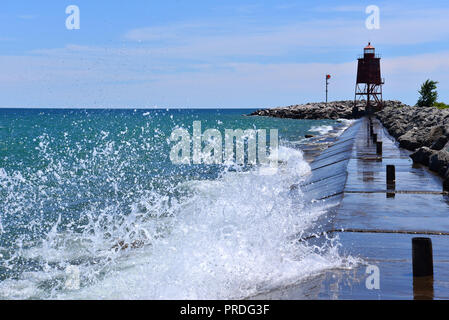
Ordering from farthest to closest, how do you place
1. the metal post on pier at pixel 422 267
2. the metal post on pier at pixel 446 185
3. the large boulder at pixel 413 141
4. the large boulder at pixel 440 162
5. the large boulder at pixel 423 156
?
the large boulder at pixel 413 141, the large boulder at pixel 423 156, the large boulder at pixel 440 162, the metal post on pier at pixel 446 185, the metal post on pier at pixel 422 267

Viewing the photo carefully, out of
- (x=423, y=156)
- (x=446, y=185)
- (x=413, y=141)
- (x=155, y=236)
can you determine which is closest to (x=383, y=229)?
(x=446, y=185)

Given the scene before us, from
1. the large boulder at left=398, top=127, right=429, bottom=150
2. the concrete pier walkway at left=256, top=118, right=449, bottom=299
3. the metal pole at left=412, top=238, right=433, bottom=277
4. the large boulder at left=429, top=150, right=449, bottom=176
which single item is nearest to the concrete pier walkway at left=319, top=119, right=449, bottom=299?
the concrete pier walkway at left=256, top=118, right=449, bottom=299

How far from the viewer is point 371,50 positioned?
68.8 meters

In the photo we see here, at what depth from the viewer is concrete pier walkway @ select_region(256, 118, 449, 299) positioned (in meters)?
5.01

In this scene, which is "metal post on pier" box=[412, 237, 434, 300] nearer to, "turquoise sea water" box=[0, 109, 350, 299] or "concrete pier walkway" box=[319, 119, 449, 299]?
"concrete pier walkway" box=[319, 119, 449, 299]

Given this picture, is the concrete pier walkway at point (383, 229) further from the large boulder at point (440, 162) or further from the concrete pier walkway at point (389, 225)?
the large boulder at point (440, 162)

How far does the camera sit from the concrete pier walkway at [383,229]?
5.01 meters

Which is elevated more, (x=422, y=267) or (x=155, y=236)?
(x=422, y=267)

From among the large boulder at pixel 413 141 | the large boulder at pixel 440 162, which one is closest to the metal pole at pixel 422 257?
the large boulder at pixel 440 162

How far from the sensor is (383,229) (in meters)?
7.29

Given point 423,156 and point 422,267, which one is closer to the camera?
point 422,267

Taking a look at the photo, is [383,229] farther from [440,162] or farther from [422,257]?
[440,162]
